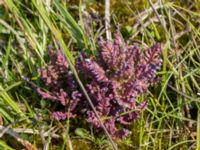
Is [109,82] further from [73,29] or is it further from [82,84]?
[73,29]

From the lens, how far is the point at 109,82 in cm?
161

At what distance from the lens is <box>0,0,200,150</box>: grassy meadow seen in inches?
63.7

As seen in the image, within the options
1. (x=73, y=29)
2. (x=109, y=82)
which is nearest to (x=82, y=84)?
(x=109, y=82)

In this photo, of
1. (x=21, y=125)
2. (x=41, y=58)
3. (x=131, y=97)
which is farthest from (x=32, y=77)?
(x=131, y=97)

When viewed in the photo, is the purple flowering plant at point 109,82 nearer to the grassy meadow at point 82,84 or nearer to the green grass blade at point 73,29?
the grassy meadow at point 82,84

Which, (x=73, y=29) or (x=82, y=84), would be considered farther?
(x=73, y=29)

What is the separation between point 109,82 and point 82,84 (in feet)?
0.35

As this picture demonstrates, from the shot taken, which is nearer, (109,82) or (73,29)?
(109,82)

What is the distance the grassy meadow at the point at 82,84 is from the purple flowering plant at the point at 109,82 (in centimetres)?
4

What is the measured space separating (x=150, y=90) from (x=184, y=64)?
16 centimetres

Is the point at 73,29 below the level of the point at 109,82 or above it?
above

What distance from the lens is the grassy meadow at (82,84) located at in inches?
63.7

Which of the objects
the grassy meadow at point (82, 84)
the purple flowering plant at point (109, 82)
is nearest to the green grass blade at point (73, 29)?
the grassy meadow at point (82, 84)

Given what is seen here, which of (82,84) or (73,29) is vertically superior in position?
(73,29)
